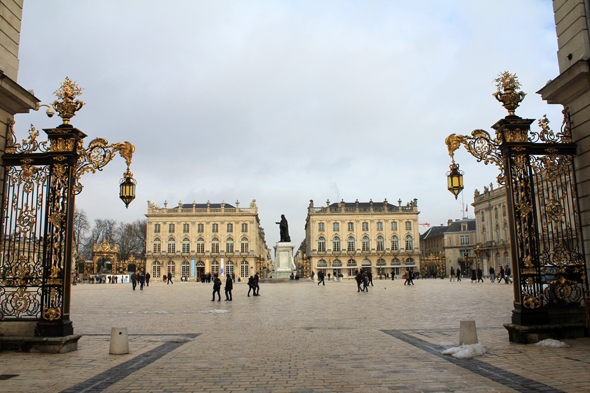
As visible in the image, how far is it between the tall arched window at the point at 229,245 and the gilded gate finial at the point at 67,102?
8399cm

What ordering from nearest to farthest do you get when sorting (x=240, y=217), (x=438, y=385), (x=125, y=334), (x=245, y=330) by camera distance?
(x=438, y=385) < (x=125, y=334) < (x=245, y=330) < (x=240, y=217)

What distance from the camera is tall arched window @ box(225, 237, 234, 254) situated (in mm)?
92019

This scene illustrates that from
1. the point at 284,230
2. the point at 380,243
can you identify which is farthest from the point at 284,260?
the point at 380,243

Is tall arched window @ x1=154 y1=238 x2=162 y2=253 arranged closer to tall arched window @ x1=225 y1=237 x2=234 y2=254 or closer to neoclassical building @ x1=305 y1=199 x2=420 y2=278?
tall arched window @ x1=225 y1=237 x2=234 y2=254

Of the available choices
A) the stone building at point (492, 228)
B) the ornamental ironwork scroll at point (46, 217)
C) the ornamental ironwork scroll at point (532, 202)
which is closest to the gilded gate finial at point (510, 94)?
the ornamental ironwork scroll at point (532, 202)

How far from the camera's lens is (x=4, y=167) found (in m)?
8.87

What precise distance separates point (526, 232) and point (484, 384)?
13.2 feet

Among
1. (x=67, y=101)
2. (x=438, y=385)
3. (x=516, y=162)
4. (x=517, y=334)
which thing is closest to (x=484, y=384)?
(x=438, y=385)

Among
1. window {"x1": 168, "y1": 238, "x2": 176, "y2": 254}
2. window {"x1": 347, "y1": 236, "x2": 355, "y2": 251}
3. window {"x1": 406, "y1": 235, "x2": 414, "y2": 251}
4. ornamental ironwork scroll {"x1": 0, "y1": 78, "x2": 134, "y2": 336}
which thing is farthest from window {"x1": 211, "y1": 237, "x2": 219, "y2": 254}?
ornamental ironwork scroll {"x1": 0, "y1": 78, "x2": 134, "y2": 336}

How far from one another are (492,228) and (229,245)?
49.0 metres

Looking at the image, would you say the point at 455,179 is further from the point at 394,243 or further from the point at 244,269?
the point at 394,243

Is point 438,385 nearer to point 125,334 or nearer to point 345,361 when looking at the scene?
point 345,361

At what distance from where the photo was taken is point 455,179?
10.2 m

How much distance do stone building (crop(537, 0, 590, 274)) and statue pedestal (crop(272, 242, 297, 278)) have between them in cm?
4292
